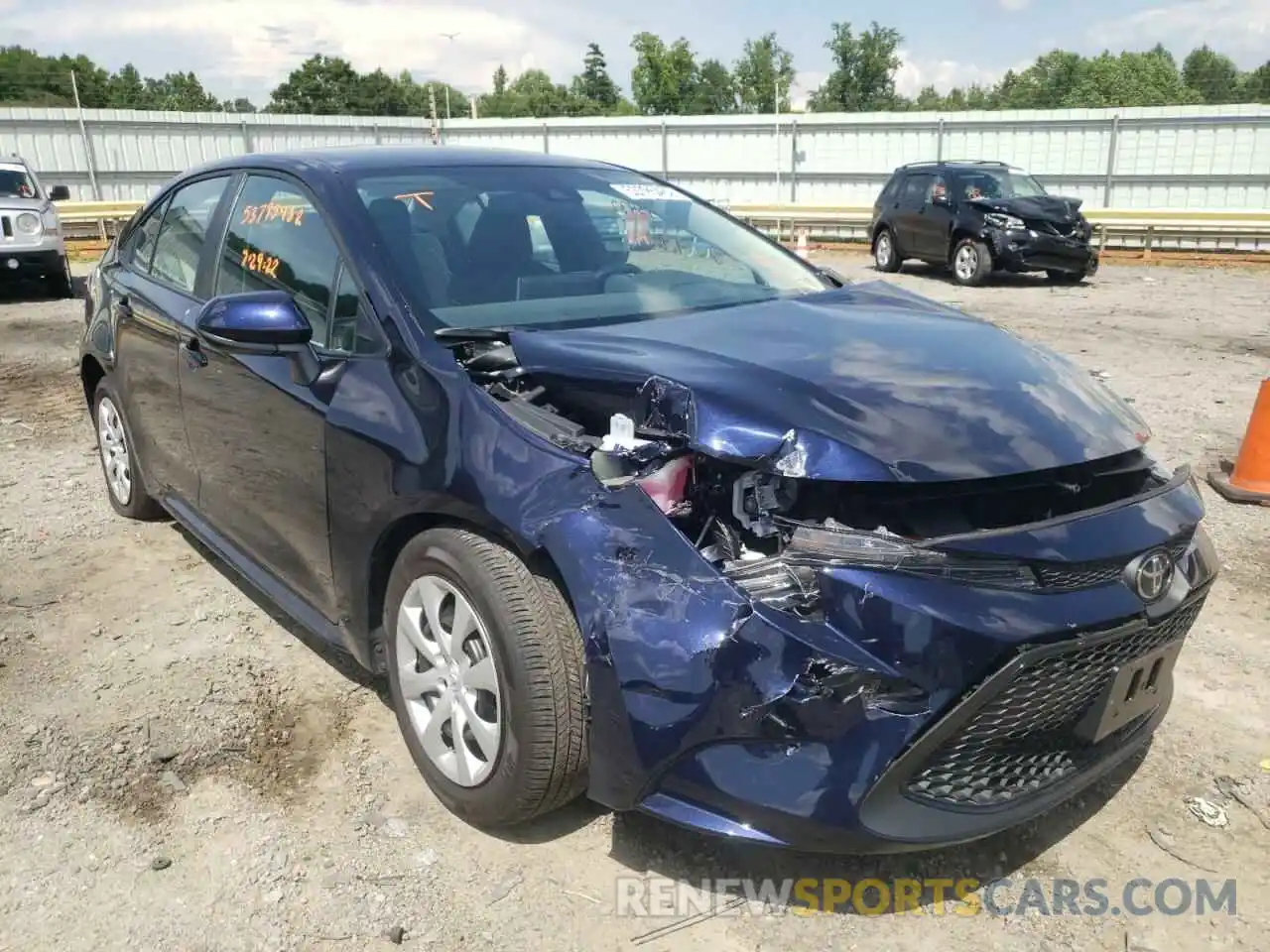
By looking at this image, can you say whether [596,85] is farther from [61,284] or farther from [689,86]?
[61,284]

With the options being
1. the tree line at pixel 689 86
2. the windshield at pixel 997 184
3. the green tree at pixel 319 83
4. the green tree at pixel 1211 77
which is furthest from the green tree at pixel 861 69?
the windshield at pixel 997 184

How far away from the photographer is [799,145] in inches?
906

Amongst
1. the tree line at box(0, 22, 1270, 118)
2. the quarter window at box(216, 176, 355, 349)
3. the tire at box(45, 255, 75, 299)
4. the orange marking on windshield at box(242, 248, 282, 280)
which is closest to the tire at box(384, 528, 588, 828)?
the quarter window at box(216, 176, 355, 349)

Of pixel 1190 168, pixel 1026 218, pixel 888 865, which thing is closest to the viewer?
pixel 888 865

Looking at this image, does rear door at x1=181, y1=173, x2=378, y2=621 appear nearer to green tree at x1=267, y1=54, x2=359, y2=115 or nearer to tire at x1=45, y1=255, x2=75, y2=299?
tire at x1=45, y1=255, x2=75, y2=299

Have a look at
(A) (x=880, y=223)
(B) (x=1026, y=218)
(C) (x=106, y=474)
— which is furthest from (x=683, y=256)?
(A) (x=880, y=223)

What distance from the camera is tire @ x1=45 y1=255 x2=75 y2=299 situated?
13.2m

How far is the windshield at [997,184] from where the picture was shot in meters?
14.8

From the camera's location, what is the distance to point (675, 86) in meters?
62.8

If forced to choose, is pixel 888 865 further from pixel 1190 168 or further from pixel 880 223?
pixel 1190 168

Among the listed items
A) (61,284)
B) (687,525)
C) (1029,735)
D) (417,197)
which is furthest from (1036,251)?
(687,525)

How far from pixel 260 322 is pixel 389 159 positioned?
957 millimetres

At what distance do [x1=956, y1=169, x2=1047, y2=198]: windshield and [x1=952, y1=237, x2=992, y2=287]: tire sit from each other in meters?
0.76

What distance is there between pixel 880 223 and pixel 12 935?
52.6 ft
